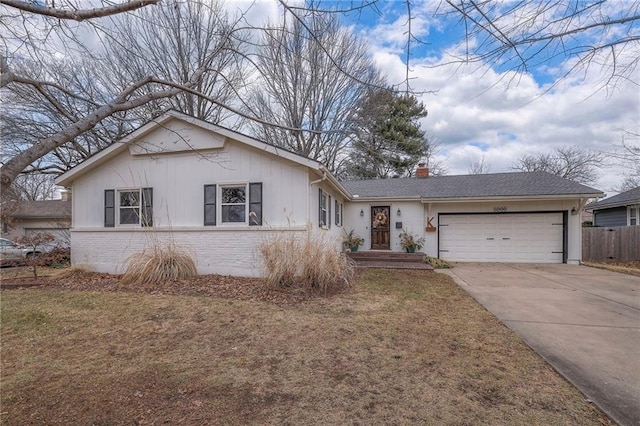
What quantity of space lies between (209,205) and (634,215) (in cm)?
2032

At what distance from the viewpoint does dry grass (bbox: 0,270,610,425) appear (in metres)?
2.51

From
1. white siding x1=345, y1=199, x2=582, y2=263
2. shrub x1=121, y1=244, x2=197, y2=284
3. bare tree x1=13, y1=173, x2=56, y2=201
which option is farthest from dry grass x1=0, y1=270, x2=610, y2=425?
bare tree x1=13, y1=173, x2=56, y2=201

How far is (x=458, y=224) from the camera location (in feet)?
42.5

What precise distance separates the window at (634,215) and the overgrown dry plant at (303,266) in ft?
57.2

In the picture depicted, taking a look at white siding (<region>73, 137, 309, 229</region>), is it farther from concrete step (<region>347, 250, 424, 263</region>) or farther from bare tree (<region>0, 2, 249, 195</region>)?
concrete step (<region>347, 250, 424, 263</region>)

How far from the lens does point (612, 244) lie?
43.9ft

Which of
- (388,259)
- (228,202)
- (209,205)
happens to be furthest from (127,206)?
(388,259)

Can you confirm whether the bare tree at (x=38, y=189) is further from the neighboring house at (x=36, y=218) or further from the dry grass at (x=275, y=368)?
the dry grass at (x=275, y=368)

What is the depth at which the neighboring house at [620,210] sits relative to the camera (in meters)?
15.8

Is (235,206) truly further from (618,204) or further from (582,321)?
(618,204)

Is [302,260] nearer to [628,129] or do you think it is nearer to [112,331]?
[112,331]

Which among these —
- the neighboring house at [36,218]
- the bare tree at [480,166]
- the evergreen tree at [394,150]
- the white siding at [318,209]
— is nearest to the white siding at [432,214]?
the white siding at [318,209]

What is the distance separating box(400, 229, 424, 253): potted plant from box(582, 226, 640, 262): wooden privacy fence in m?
7.52

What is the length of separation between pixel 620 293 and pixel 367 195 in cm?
868
